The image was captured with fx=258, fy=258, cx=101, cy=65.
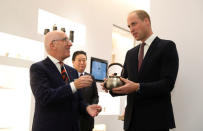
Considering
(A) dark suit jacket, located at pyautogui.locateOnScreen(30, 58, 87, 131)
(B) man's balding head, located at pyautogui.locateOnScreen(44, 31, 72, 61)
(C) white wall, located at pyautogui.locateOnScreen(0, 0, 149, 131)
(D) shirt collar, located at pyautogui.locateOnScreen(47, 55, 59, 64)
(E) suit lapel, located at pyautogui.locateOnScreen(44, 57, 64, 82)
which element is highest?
(C) white wall, located at pyautogui.locateOnScreen(0, 0, 149, 131)

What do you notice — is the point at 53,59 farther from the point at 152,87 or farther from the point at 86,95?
the point at 86,95

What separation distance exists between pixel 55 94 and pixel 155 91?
0.66m

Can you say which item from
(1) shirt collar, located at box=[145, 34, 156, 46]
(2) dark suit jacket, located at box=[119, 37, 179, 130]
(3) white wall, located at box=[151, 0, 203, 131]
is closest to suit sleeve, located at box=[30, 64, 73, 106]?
(2) dark suit jacket, located at box=[119, 37, 179, 130]

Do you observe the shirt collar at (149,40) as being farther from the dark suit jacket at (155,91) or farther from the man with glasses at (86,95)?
the man with glasses at (86,95)

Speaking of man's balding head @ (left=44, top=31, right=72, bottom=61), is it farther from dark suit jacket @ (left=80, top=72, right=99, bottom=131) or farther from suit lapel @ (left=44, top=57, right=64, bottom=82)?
dark suit jacket @ (left=80, top=72, right=99, bottom=131)

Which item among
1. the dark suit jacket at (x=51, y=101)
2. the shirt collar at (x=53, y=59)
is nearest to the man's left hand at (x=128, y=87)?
the dark suit jacket at (x=51, y=101)

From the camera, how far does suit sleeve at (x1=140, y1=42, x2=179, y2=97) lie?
5.60 feet

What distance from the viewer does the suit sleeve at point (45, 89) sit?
5.47 feet

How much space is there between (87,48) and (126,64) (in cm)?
296

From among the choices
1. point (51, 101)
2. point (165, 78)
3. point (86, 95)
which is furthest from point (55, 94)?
point (86, 95)

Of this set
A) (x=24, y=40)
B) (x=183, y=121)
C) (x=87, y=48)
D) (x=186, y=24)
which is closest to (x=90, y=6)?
(x=87, y=48)

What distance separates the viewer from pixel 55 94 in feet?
5.47

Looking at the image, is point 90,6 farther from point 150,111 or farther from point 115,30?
point 150,111

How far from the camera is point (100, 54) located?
17.3 feet
